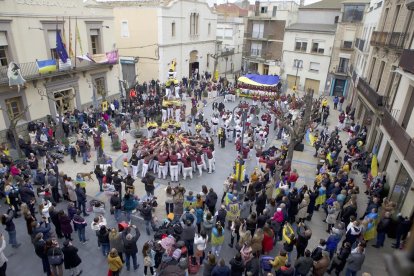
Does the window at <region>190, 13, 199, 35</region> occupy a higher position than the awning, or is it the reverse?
the window at <region>190, 13, 199, 35</region>

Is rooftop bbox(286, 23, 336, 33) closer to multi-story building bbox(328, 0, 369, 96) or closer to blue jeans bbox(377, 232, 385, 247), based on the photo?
multi-story building bbox(328, 0, 369, 96)

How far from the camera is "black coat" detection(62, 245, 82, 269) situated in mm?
8328

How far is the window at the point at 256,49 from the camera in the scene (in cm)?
4300

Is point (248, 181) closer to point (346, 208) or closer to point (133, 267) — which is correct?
point (346, 208)

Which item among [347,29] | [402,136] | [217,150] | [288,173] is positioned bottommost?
[217,150]

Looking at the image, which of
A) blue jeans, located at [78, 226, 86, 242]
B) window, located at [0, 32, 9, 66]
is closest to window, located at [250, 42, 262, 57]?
window, located at [0, 32, 9, 66]

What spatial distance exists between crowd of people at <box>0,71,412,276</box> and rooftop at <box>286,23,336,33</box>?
63.4 ft

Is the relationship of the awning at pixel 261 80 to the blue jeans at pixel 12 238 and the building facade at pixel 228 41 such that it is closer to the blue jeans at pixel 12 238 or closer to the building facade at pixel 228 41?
the building facade at pixel 228 41

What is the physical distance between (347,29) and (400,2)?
16094 millimetres

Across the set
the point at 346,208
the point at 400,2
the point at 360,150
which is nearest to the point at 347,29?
the point at 400,2

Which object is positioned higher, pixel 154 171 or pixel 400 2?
pixel 400 2

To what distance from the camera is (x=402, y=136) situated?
12109 millimetres

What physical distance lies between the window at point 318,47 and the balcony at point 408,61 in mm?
22657

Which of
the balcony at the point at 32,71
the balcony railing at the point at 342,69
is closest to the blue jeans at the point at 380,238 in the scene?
the balcony at the point at 32,71
